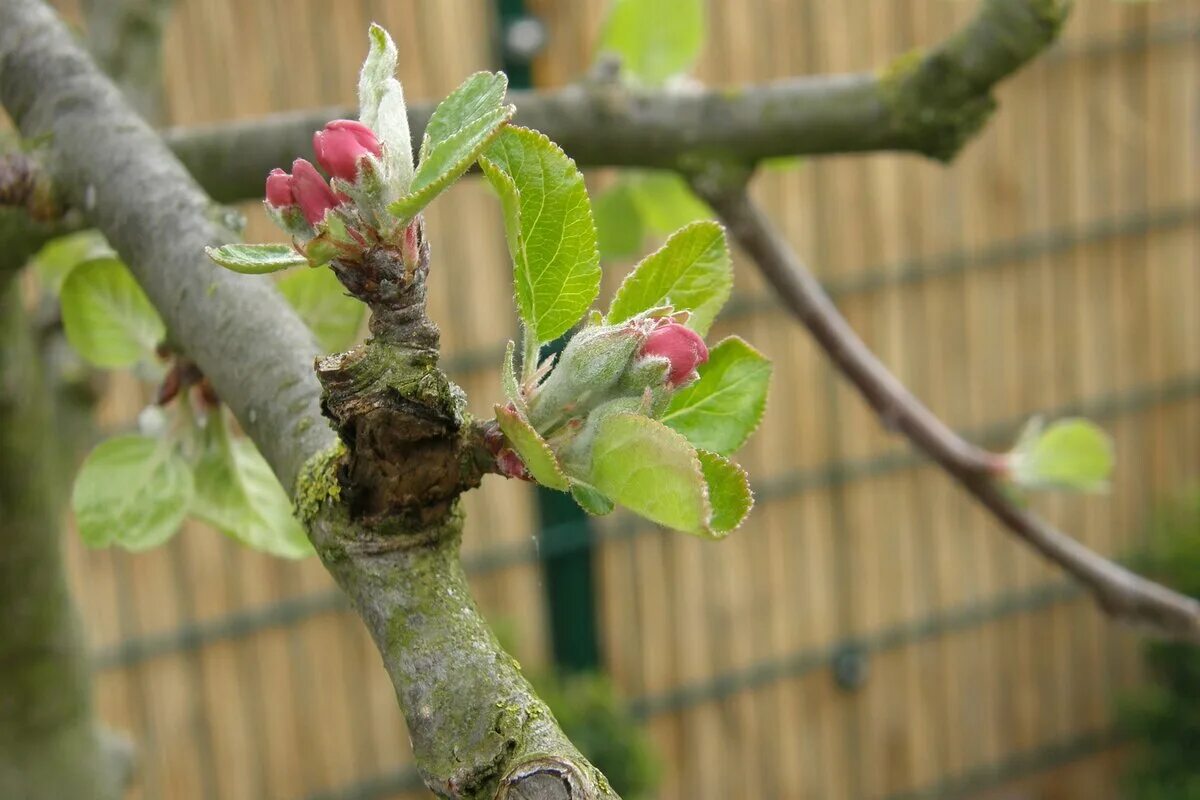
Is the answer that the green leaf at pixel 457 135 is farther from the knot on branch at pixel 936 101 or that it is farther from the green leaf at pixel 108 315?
the knot on branch at pixel 936 101

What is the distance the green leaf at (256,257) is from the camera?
0.30 meters

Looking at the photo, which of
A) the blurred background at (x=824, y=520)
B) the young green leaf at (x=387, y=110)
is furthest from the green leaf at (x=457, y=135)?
the blurred background at (x=824, y=520)

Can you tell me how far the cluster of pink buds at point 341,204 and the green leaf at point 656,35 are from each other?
574mm

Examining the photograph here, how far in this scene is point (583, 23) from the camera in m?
2.41

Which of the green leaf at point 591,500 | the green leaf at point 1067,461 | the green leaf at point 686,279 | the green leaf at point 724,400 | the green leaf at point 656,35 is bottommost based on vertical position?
the green leaf at point 1067,461

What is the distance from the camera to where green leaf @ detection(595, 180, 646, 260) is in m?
0.91

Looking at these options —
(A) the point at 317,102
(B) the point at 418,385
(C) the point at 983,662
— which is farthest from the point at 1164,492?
(B) the point at 418,385

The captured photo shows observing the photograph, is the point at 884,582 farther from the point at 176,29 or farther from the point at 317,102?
the point at 176,29

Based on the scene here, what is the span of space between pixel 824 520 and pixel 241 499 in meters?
2.46

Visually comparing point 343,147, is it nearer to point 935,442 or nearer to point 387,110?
point 387,110

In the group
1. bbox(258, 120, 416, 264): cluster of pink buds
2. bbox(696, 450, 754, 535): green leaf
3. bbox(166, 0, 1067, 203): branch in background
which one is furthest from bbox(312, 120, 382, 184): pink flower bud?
bbox(166, 0, 1067, 203): branch in background

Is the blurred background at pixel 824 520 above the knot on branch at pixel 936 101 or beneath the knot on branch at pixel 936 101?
beneath

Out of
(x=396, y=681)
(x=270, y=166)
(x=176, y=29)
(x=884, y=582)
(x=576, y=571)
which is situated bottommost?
(x=884, y=582)

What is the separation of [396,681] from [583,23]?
2.26 m
